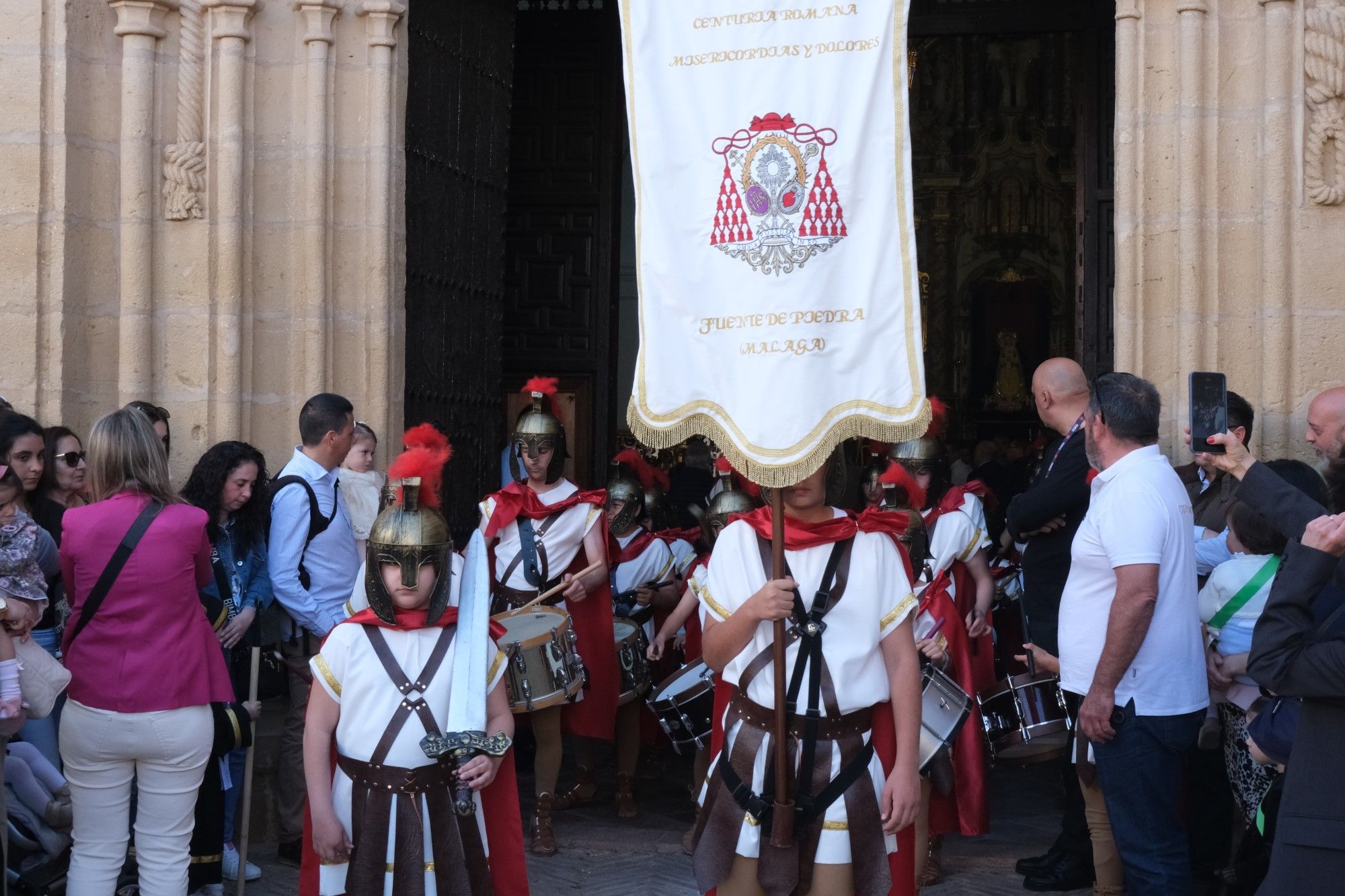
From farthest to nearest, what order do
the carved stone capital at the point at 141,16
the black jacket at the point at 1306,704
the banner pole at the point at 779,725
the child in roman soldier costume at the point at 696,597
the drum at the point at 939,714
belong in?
the carved stone capital at the point at 141,16 → the child in roman soldier costume at the point at 696,597 → the drum at the point at 939,714 → the banner pole at the point at 779,725 → the black jacket at the point at 1306,704

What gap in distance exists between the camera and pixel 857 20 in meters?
3.92

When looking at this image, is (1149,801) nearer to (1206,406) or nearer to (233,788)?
(1206,406)

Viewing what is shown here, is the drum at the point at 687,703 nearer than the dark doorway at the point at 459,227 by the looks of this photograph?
Yes

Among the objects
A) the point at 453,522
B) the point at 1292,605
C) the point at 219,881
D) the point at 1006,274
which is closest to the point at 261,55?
the point at 453,522

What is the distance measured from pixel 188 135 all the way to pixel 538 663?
3.11m

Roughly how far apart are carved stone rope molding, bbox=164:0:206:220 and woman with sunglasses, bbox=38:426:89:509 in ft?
5.19

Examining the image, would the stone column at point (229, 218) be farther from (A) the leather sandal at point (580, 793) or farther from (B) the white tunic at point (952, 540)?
(B) the white tunic at point (952, 540)

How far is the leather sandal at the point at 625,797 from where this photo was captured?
279 inches

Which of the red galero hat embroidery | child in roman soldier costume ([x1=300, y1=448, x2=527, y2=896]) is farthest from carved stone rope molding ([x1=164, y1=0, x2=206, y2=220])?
the red galero hat embroidery

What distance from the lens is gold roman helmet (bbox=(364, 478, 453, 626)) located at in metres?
4.09

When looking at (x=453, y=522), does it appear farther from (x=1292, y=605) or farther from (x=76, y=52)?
(x=1292, y=605)

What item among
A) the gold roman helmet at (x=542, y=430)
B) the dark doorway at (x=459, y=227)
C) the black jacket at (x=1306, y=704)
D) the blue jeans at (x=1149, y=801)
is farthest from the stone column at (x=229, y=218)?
the black jacket at (x=1306, y=704)

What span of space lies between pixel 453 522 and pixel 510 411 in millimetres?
3512

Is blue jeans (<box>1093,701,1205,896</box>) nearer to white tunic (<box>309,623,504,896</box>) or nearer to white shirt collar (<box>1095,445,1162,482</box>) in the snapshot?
white shirt collar (<box>1095,445,1162,482</box>)
